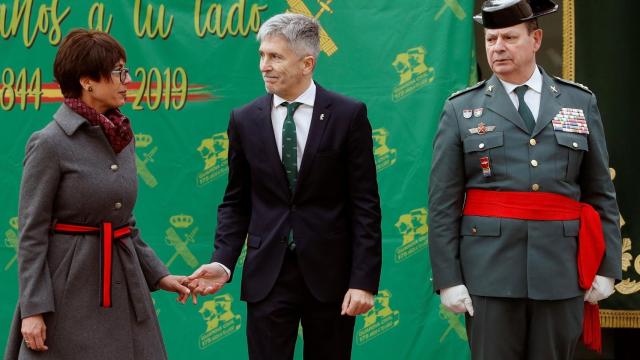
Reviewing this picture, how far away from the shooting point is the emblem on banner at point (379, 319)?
5.03 meters

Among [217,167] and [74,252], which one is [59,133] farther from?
[217,167]

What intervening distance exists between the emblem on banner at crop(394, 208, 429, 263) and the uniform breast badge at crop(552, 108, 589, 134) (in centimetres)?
146

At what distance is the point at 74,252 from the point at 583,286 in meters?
1.74

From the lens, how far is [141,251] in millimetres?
3645

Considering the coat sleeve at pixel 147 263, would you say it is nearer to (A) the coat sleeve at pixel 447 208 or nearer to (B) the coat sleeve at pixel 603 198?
(A) the coat sleeve at pixel 447 208

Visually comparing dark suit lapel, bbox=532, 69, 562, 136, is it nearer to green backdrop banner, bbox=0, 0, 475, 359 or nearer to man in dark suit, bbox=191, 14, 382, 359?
man in dark suit, bbox=191, 14, 382, 359

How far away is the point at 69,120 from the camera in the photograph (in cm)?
339

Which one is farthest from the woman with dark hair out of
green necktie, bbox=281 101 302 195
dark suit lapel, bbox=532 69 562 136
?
dark suit lapel, bbox=532 69 562 136

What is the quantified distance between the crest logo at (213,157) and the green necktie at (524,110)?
1804 mm

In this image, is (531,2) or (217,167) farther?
(217,167)

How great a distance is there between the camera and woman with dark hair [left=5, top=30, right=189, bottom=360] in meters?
3.30

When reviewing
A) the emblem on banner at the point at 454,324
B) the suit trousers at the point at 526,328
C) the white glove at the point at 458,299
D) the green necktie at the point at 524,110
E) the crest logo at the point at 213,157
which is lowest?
the emblem on banner at the point at 454,324

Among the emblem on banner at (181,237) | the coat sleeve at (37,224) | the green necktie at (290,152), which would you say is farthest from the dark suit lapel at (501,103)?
the emblem on banner at (181,237)

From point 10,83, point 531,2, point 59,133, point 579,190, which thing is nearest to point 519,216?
point 579,190
